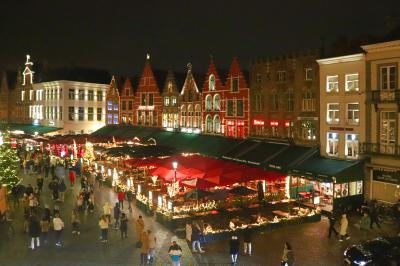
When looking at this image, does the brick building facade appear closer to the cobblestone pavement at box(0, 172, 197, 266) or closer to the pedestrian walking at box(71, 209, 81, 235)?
the cobblestone pavement at box(0, 172, 197, 266)

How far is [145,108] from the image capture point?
178 feet

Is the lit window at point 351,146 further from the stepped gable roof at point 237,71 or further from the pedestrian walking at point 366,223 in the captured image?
the stepped gable roof at point 237,71

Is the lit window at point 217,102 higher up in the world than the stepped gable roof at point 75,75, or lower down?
lower down

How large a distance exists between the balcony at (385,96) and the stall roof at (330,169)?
13.8 ft

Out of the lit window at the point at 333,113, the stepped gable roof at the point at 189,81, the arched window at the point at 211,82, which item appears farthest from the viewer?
the stepped gable roof at the point at 189,81

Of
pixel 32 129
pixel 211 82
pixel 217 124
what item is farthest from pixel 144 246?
pixel 32 129

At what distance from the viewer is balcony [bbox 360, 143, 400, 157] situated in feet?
82.6

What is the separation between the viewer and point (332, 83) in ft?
97.5

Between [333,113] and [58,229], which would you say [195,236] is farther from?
[333,113]

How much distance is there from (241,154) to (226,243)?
631 inches

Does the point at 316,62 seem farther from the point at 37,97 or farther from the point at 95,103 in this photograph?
the point at 37,97

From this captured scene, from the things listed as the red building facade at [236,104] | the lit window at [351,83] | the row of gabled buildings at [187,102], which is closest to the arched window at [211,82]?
the row of gabled buildings at [187,102]

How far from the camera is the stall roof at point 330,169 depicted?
25906 mm

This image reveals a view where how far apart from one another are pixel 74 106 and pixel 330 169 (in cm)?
4646
